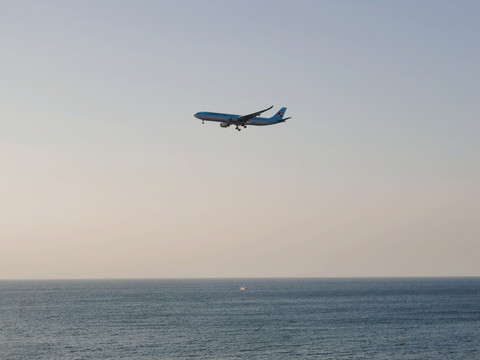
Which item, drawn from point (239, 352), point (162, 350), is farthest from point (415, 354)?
point (162, 350)

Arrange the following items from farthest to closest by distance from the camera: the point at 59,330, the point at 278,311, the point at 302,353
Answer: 1. the point at 278,311
2. the point at 59,330
3. the point at 302,353

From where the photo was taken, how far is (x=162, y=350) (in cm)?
11750

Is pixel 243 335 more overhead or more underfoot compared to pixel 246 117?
more underfoot

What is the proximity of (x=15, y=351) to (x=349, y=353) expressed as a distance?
66.3 meters

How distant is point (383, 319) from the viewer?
561 ft

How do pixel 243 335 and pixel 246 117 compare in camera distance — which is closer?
pixel 246 117

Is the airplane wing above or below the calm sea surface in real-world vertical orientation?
above

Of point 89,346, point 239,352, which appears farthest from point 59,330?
point 239,352

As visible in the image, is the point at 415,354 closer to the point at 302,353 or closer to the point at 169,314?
the point at 302,353

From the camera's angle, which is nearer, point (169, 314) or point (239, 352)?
point (239, 352)

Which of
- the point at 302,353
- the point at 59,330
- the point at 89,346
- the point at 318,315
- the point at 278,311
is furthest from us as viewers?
the point at 278,311

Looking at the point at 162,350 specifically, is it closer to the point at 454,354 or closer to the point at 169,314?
the point at 454,354

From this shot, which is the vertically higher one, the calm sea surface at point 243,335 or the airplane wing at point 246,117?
the airplane wing at point 246,117

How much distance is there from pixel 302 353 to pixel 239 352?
12418 millimetres
